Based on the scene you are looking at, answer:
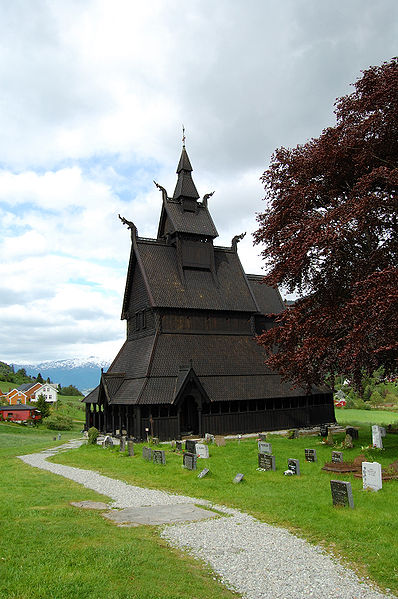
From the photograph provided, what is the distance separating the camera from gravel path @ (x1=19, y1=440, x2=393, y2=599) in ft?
24.1

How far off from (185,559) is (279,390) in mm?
26192

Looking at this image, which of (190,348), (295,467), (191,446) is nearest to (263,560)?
(295,467)

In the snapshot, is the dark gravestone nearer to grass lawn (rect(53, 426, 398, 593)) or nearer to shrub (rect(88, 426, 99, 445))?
grass lawn (rect(53, 426, 398, 593))

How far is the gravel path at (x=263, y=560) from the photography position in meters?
7.34

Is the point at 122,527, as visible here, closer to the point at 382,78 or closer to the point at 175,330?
the point at 382,78

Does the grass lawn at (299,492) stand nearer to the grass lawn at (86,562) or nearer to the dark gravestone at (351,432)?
the dark gravestone at (351,432)

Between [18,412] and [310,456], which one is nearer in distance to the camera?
[310,456]

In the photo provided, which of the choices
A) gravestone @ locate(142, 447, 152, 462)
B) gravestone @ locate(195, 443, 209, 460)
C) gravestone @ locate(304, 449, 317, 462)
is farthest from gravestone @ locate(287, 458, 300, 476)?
gravestone @ locate(142, 447, 152, 462)

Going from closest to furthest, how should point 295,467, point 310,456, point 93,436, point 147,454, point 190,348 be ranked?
point 295,467 → point 310,456 → point 147,454 → point 93,436 → point 190,348

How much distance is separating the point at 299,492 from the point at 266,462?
4.32 m

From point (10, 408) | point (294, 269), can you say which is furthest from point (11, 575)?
point (10, 408)

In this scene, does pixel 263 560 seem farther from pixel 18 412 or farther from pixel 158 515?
pixel 18 412

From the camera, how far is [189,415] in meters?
32.1

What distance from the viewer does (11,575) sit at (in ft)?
23.4
